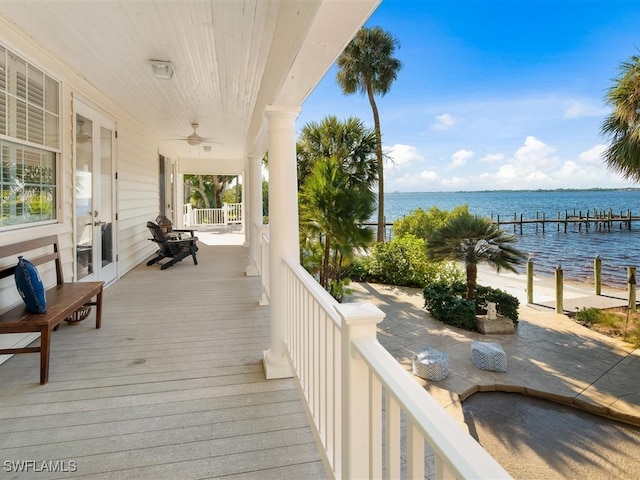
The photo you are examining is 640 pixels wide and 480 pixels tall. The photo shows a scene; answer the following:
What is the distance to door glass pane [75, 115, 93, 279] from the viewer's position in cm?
409

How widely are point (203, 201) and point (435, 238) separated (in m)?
20.0

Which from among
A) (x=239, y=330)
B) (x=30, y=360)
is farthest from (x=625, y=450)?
(x=30, y=360)

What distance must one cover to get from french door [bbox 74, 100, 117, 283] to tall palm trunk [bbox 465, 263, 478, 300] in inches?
235

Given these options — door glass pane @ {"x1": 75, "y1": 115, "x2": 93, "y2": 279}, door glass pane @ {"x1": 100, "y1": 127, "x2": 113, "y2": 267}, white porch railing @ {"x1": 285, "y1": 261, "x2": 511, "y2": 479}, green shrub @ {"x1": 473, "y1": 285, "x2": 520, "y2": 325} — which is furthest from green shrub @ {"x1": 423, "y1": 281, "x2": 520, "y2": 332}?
door glass pane @ {"x1": 75, "y1": 115, "x2": 93, "y2": 279}

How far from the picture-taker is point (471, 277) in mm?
6723

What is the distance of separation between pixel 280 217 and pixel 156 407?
4.65 feet

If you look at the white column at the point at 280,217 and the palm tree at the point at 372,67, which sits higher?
the palm tree at the point at 372,67

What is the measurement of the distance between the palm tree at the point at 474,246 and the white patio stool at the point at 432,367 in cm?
277

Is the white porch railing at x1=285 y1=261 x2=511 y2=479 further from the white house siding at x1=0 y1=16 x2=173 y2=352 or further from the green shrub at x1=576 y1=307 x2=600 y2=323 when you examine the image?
the green shrub at x1=576 y1=307 x2=600 y2=323

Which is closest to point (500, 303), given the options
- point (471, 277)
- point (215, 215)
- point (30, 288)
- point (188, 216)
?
point (471, 277)

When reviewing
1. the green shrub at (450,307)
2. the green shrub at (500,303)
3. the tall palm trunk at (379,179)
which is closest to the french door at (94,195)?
the green shrub at (450,307)

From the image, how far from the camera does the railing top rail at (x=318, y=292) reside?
146 cm

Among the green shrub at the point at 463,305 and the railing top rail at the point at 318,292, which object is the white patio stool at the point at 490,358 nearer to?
the green shrub at the point at 463,305

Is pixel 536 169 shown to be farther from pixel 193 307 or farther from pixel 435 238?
pixel 193 307
